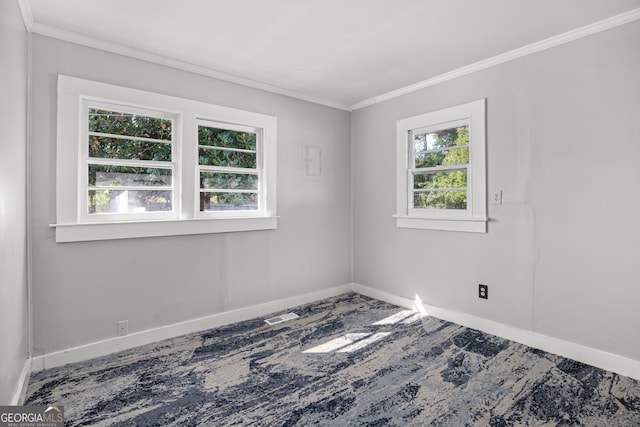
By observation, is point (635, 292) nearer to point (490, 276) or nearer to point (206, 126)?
point (490, 276)

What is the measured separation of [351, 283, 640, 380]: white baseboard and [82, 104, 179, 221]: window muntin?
2859 mm

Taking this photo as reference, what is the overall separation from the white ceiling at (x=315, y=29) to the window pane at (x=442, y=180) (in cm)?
102

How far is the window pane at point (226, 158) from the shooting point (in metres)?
3.41

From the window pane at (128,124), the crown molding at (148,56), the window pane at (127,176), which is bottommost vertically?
the window pane at (127,176)

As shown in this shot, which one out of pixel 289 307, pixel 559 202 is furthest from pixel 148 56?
pixel 559 202

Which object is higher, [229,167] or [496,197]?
[229,167]

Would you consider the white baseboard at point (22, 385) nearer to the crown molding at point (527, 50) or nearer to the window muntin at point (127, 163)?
the window muntin at point (127, 163)

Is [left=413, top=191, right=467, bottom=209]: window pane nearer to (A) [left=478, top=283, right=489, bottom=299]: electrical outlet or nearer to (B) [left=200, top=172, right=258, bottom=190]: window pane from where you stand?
(A) [left=478, top=283, right=489, bottom=299]: electrical outlet

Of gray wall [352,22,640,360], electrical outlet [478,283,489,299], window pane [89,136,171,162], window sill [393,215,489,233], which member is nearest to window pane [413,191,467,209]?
window sill [393,215,489,233]

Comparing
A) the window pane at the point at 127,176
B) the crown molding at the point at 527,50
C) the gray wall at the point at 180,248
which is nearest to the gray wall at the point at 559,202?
the crown molding at the point at 527,50

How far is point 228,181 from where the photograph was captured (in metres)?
3.58

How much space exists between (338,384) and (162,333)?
1.70m

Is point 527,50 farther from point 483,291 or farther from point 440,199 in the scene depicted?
point 483,291

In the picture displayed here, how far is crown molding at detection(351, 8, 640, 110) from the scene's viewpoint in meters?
2.44
